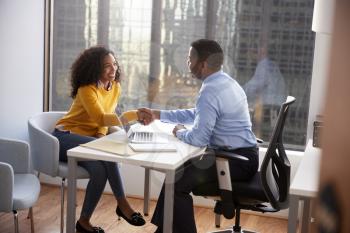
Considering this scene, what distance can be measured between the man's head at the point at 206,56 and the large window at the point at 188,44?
1003mm

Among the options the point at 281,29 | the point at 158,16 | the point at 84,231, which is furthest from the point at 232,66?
the point at 84,231

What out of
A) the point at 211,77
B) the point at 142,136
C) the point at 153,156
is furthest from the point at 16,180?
the point at 211,77

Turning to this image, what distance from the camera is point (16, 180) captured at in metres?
2.70

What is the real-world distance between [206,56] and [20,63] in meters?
1.64

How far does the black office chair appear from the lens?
2.40 m

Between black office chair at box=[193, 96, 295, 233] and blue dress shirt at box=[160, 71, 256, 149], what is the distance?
6.2 inches

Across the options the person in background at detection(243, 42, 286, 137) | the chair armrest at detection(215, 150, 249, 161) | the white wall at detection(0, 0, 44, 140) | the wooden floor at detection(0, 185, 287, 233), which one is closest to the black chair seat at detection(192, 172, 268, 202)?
the chair armrest at detection(215, 150, 249, 161)

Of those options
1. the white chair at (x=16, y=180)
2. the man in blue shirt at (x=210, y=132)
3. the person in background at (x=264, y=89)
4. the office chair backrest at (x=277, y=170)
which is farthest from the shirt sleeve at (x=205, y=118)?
the person in background at (x=264, y=89)

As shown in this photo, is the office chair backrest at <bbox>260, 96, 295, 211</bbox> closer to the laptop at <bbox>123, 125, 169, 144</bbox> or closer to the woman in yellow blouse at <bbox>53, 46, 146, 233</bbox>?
the laptop at <bbox>123, 125, 169, 144</bbox>

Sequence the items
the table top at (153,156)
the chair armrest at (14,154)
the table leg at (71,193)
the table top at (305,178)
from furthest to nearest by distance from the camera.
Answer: the chair armrest at (14,154)
the table leg at (71,193)
the table top at (153,156)
the table top at (305,178)

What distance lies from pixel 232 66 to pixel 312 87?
61cm

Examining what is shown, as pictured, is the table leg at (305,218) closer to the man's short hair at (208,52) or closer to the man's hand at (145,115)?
the man's short hair at (208,52)

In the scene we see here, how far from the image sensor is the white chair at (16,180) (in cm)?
233

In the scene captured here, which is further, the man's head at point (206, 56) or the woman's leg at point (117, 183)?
the woman's leg at point (117, 183)
